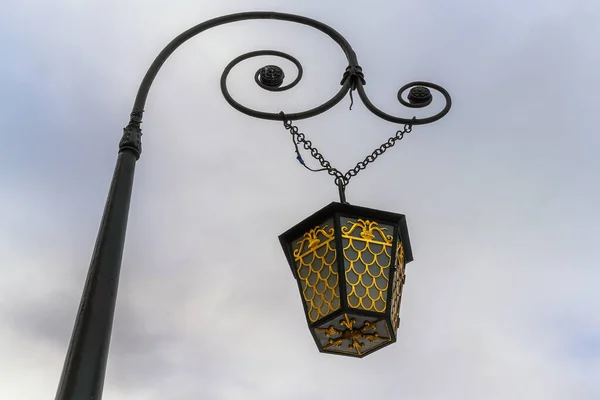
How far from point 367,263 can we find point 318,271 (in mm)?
296

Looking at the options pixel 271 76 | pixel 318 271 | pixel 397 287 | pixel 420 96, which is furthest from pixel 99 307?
pixel 420 96

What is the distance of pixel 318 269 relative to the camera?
3480mm

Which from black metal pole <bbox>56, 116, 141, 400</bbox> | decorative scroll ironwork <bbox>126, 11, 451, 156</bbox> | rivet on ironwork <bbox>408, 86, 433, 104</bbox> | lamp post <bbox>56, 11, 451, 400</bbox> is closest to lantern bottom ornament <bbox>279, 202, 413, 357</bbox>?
lamp post <bbox>56, 11, 451, 400</bbox>

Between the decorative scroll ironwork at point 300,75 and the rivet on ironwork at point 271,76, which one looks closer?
the decorative scroll ironwork at point 300,75

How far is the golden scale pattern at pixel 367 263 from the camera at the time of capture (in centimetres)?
326

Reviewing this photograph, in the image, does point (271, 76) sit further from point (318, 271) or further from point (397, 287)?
point (397, 287)

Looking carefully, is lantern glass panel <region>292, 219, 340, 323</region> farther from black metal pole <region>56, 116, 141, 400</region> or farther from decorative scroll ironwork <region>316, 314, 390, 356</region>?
black metal pole <region>56, 116, 141, 400</region>

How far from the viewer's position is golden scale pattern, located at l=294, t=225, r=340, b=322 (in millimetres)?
3318

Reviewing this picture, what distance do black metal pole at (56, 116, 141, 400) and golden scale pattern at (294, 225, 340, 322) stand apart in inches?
44.2

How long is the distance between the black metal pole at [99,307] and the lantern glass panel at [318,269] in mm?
1120

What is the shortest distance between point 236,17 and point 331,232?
2.02 meters

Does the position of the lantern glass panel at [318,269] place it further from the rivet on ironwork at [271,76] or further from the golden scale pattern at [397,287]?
the rivet on ironwork at [271,76]

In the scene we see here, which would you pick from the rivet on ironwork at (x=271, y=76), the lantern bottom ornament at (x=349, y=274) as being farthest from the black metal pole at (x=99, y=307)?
the rivet on ironwork at (x=271, y=76)

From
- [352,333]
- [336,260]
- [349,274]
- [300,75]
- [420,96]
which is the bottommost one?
[352,333]
